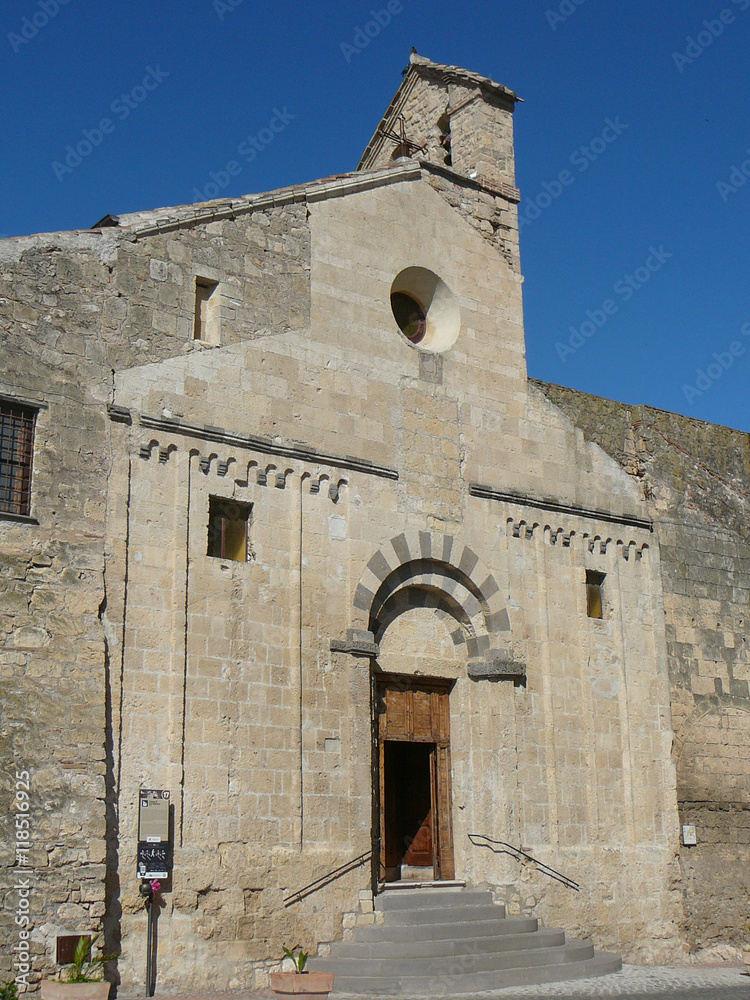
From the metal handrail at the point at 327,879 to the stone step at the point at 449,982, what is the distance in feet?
3.30

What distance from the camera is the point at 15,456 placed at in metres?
12.2

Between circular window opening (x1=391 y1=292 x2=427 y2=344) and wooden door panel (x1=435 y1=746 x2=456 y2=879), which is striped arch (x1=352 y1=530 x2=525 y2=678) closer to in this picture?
wooden door panel (x1=435 y1=746 x2=456 y2=879)

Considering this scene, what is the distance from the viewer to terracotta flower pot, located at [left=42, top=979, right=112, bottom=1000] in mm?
10539

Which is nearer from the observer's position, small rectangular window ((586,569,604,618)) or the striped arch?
the striped arch

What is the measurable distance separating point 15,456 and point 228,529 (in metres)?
2.75

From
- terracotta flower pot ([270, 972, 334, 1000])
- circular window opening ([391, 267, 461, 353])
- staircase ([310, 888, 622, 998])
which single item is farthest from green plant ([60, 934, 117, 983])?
circular window opening ([391, 267, 461, 353])

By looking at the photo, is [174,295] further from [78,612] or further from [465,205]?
[465,205]

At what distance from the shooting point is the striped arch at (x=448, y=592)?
49.3 ft

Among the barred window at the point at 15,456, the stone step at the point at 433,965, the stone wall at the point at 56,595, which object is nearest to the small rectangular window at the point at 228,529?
the stone wall at the point at 56,595

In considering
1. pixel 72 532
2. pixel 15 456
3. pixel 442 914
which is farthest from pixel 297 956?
pixel 15 456

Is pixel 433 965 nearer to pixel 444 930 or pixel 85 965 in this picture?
pixel 444 930

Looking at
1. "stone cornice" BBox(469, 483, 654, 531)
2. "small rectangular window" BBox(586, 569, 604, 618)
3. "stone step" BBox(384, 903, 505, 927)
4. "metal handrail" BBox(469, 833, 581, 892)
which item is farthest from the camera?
"small rectangular window" BBox(586, 569, 604, 618)

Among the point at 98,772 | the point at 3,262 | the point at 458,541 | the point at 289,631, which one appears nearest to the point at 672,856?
the point at 458,541

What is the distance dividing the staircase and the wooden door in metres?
0.73
